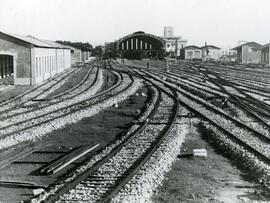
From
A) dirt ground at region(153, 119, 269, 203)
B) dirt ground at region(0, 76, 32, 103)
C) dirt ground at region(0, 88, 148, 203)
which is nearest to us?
dirt ground at region(153, 119, 269, 203)

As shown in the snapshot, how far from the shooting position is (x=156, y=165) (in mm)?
9305

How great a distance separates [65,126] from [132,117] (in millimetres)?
3035

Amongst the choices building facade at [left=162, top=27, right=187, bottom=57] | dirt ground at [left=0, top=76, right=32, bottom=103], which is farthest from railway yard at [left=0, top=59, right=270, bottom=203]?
building facade at [left=162, top=27, right=187, bottom=57]

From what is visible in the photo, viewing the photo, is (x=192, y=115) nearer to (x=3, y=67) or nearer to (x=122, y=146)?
(x=122, y=146)

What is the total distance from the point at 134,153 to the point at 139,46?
90071mm

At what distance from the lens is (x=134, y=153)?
414 inches

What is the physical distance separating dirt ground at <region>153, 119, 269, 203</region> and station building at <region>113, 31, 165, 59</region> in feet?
273

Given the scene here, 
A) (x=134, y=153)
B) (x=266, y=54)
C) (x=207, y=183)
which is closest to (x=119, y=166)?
(x=134, y=153)

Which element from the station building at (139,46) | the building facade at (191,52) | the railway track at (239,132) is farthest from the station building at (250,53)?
the railway track at (239,132)

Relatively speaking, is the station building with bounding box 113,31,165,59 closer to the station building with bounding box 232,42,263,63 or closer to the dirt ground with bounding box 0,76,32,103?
the station building with bounding box 232,42,263,63

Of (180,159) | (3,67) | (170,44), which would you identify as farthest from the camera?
(170,44)

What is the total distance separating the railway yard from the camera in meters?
7.69

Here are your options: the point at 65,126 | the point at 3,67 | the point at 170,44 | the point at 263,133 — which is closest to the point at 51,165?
the point at 65,126

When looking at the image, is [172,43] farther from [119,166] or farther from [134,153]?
[119,166]
